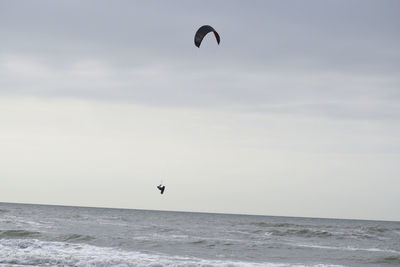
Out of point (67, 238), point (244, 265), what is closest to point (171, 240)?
point (67, 238)

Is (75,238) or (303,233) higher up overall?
(303,233)

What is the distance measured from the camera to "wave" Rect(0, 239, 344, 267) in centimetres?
1956

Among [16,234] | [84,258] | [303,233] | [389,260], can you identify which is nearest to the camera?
[84,258]

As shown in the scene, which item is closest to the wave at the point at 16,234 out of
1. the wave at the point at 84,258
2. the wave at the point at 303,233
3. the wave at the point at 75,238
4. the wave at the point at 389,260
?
the wave at the point at 75,238

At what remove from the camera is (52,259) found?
787 inches

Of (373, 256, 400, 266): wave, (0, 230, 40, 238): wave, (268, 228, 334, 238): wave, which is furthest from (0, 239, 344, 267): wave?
(268, 228, 334, 238): wave

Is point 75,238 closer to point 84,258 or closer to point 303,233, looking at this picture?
point 84,258

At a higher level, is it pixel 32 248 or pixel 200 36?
pixel 200 36

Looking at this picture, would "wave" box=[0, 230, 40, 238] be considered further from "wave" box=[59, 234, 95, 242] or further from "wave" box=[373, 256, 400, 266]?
"wave" box=[373, 256, 400, 266]

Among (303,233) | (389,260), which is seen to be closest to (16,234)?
(389,260)

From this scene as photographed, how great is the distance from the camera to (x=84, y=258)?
2041cm

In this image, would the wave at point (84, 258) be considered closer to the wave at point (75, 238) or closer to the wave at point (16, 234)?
the wave at point (75, 238)

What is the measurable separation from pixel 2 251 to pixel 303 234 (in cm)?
2416

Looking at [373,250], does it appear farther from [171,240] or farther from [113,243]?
[113,243]
